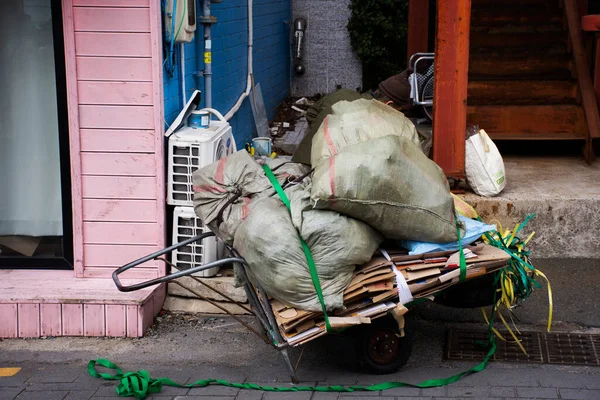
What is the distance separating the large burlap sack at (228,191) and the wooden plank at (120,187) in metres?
0.81

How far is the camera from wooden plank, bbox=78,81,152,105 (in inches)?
231

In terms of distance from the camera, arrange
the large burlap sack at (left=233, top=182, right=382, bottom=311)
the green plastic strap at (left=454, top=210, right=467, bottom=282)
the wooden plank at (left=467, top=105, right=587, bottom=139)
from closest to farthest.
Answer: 1. the large burlap sack at (left=233, top=182, right=382, bottom=311)
2. the green plastic strap at (left=454, top=210, right=467, bottom=282)
3. the wooden plank at (left=467, top=105, right=587, bottom=139)

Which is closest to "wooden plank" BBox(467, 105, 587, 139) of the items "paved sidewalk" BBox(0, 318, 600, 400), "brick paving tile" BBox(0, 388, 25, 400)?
"paved sidewalk" BBox(0, 318, 600, 400)

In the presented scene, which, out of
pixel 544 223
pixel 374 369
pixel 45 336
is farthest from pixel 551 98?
pixel 45 336

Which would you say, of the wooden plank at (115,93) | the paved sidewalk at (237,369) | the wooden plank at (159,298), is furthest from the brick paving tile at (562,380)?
the wooden plank at (115,93)

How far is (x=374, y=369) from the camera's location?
16.8 feet

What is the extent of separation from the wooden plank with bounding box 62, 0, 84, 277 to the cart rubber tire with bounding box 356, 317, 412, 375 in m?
2.31

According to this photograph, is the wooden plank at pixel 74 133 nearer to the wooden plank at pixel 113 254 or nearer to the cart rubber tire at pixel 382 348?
the wooden plank at pixel 113 254

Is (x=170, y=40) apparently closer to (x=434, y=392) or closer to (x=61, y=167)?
(x=61, y=167)

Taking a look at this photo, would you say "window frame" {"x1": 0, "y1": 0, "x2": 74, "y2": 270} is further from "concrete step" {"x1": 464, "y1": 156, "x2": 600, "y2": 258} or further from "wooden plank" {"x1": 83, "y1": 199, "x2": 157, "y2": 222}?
"concrete step" {"x1": 464, "y1": 156, "x2": 600, "y2": 258}

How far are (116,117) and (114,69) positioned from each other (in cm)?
34

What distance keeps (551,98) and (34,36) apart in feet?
18.0

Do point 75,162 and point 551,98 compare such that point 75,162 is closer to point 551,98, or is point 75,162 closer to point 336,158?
point 336,158

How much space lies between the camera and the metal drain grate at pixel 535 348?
17.6 feet
